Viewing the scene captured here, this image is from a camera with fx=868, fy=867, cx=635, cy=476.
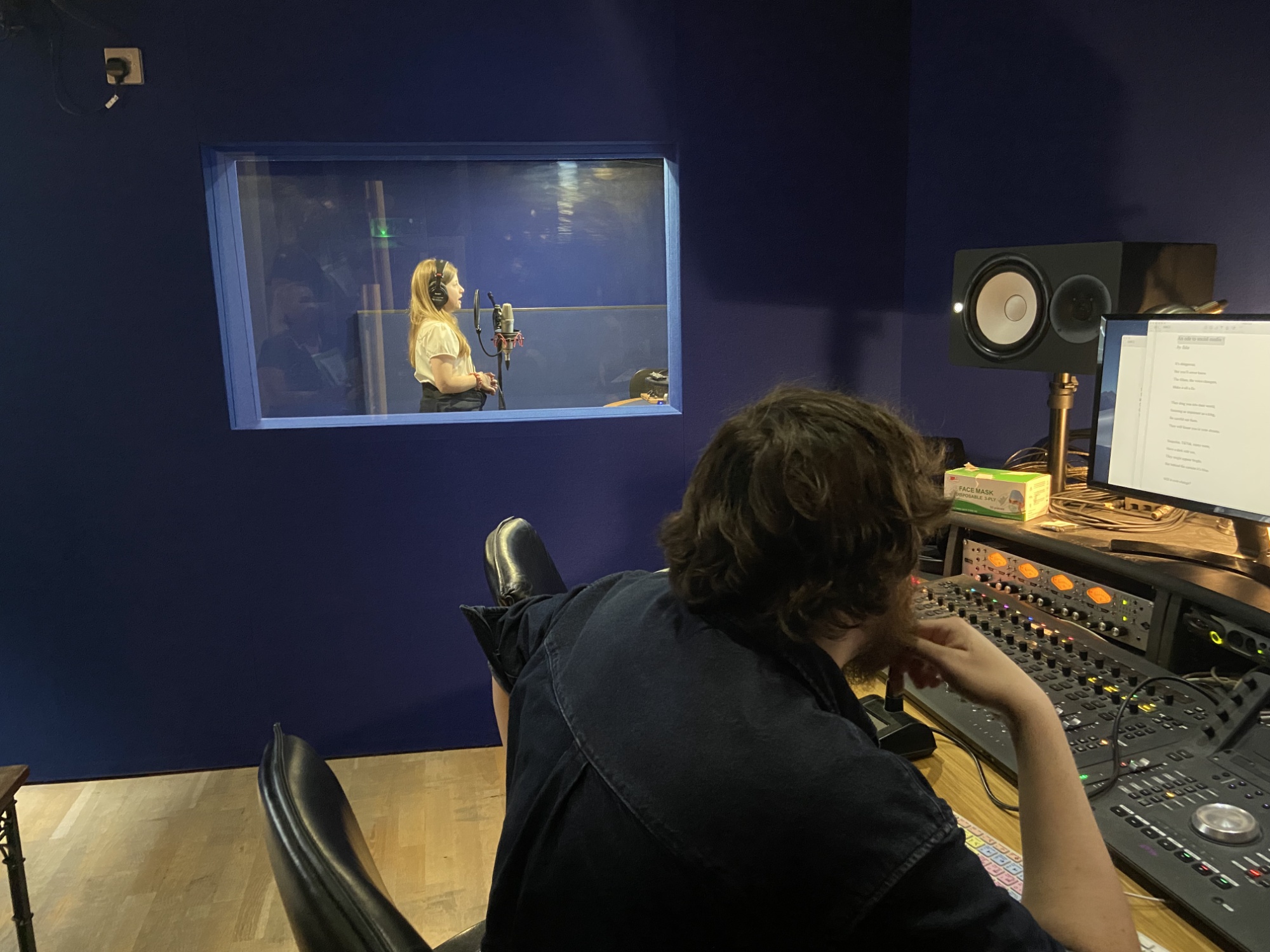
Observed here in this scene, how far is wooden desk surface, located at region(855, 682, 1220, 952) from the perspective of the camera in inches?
33.4

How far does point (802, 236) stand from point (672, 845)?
2.18 m

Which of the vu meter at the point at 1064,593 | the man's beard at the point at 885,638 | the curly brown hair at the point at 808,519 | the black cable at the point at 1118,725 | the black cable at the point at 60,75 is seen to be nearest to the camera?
the curly brown hair at the point at 808,519

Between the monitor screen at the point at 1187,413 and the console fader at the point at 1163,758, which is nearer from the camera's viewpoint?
the console fader at the point at 1163,758

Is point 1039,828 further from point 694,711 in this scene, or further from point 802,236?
point 802,236

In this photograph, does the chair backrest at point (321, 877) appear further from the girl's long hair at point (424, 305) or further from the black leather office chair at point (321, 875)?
the girl's long hair at point (424, 305)

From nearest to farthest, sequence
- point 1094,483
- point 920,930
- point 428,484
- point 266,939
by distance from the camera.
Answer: point 920,930 < point 1094,483 < point 266,939 < point 428,484

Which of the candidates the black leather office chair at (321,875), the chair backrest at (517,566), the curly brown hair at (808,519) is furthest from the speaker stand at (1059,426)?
the black leather office chair at (321,875)

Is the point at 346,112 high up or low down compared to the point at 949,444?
up

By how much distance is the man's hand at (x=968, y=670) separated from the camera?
0.93m

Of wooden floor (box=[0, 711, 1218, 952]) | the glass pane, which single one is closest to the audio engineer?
wooden floor (box=[0, 711, 1218, 952])

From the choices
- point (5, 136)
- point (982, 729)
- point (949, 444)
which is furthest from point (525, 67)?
point (982, 729)

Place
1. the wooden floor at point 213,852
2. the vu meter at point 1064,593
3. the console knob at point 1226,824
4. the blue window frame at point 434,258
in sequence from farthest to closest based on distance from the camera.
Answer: the blue window frame at point 434,258, the wooden floor at point 213,852, the vu meter at point 1064,593, the console knob at point 1226,824

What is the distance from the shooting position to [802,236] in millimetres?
2537

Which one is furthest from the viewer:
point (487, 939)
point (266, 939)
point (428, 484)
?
point (428, 484)
